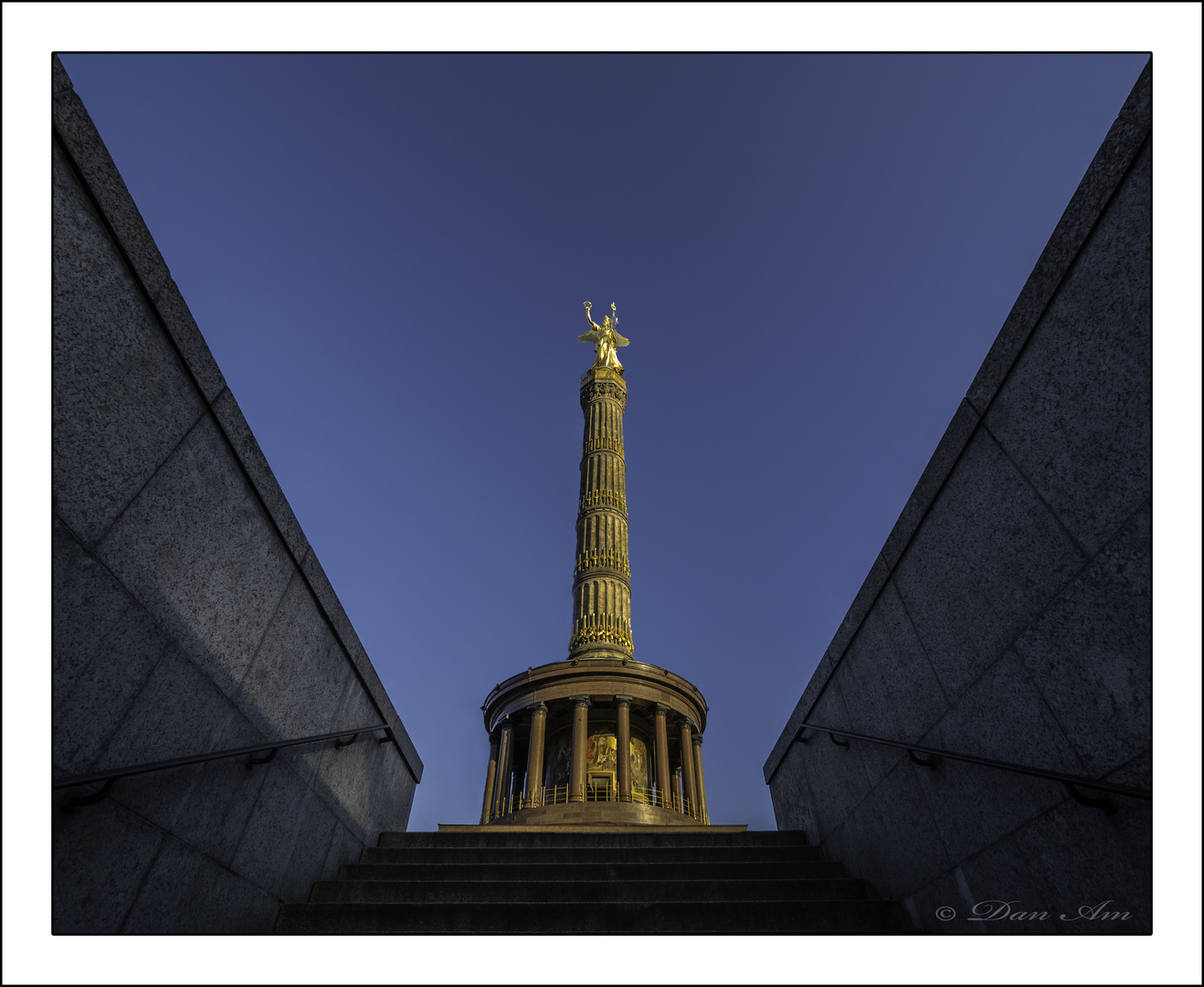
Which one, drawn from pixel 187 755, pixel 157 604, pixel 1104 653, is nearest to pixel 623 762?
pixel 187 755

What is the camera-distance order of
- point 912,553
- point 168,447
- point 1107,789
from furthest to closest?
1. point 912,553
2. point 168,447
3. point 1107,789

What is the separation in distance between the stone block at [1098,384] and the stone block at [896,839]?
2.61m

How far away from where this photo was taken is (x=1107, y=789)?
3.00 m

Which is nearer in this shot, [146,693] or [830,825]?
[146,693]

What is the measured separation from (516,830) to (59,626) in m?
5.55

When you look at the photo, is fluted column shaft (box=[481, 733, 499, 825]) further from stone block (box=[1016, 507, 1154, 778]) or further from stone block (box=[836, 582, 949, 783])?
stone block (box=[1016, 507, 1154, 778])

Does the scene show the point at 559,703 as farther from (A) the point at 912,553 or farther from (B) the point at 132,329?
(B) the point at 132,329

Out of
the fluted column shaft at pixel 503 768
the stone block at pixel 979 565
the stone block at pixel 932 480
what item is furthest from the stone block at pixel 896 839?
the fluted column shaft at pixel 503 768

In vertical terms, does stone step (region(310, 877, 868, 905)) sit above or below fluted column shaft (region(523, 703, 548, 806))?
below

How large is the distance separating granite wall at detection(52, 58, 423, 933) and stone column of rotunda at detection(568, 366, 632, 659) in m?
16.5

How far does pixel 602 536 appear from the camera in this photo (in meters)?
25.3

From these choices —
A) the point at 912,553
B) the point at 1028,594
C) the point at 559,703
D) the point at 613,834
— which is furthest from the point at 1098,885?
the point at 559,703

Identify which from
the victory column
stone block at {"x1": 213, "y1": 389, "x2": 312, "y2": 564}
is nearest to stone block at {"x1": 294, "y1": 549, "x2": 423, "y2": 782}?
stone block at {"x1": 213, "y1": 389, "x2": 312, "y2": 564}

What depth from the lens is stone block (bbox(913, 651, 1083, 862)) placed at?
3.68 metres
